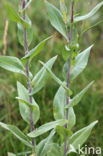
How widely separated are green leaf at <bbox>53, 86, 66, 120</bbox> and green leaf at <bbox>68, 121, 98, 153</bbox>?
15 cm

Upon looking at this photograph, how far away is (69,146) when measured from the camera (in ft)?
5.90

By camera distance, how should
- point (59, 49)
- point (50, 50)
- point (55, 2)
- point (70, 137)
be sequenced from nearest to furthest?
1. point (70, 137)
2. point (50, 50)
3. point (59, 49)
4. point (55, 2)

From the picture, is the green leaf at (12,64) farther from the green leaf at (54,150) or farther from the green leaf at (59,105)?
the green leaf at (54,150)

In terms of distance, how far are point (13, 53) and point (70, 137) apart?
2.14 meters

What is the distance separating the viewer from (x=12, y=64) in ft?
5.48

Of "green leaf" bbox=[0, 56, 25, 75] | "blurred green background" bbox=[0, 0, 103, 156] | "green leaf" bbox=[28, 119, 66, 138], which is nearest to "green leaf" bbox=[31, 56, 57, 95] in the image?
"green leaf" bbox=[0, 56, 25, 75]

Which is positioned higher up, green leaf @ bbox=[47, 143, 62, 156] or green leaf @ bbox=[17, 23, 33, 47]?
green leaf @ bbox=[17, 23, 33, 47]

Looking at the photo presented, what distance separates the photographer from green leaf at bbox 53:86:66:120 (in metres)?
1.77

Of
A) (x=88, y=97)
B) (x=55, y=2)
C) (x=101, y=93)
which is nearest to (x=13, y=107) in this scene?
(x=88, y=97)

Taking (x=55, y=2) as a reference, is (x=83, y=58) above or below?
below

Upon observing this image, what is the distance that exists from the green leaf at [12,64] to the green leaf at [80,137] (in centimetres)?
55

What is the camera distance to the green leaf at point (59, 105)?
177 centimetres

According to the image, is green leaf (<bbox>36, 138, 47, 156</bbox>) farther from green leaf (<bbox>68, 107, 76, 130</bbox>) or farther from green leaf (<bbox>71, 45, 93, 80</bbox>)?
green leaf (<bbox>71, 45, 93, 80</bbox>)

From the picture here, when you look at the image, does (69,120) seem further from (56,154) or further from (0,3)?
(0,3)
